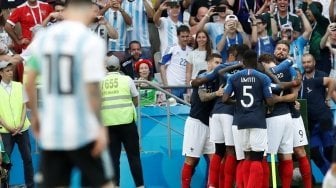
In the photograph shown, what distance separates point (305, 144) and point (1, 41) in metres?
5.64

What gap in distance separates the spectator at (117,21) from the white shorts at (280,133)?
4.23m

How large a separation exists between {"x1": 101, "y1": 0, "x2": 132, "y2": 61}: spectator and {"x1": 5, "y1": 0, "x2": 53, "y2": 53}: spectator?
Result: 3.64 feet

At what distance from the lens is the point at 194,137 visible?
617 inches

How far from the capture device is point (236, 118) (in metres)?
14.7

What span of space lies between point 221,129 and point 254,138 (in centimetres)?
88

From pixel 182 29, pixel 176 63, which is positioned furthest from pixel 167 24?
pixel 176 63

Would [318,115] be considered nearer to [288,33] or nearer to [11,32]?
[288,33]

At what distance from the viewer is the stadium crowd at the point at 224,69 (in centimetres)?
1475

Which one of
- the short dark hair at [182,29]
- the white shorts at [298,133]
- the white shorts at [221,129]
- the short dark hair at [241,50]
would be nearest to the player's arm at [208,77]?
the short dark hair at [241,50]

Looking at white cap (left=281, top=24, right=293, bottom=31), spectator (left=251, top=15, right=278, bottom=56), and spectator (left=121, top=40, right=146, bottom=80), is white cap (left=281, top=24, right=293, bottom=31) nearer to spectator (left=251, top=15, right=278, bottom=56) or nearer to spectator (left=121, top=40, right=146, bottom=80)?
spectator (left=251, top=15, right=278, bottom=56)

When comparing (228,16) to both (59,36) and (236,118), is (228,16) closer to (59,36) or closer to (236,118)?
(236,118)

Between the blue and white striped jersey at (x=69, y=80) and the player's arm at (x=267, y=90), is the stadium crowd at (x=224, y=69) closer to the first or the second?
the player's arm at (x=267, y=90)

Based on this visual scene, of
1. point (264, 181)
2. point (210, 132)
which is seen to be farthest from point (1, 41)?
point (264, 181)

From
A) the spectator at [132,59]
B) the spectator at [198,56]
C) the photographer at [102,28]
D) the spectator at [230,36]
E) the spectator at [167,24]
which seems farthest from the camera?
the spectator at [167,24]
